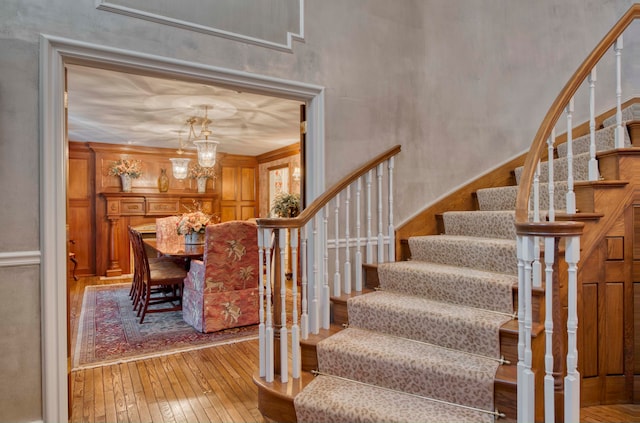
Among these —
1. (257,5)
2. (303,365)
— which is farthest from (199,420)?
(257,5)

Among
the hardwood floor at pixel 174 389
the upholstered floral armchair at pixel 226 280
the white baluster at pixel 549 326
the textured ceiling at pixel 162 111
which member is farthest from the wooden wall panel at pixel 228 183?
the white baluster at pixel 549 326

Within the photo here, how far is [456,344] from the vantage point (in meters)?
2.17

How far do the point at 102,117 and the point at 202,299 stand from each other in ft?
10.4

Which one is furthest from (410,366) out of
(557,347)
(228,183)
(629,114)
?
(228,183)

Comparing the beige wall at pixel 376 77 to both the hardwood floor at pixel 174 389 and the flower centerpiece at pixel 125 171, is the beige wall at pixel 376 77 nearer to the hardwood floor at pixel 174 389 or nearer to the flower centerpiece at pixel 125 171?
the hardwood floor at pixel 174 389

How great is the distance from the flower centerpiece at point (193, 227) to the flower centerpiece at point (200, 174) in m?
3.10

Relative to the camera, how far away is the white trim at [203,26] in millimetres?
2189

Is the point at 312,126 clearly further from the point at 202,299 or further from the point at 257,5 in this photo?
the point at 202,299

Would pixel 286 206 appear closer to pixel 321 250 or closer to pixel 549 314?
pixel 321 250

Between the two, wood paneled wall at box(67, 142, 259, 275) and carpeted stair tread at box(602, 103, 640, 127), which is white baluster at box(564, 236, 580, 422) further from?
wood paneled wall at box(67, 142, 259, 275)

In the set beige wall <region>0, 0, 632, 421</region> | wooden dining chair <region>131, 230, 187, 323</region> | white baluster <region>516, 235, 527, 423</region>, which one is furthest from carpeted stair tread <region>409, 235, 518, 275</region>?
wooden dining chair <region>131, 230, 187, 323</region>

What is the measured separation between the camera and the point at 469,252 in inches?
106

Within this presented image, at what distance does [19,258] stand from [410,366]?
2166 millimetres

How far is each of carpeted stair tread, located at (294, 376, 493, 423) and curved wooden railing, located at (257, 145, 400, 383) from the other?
266 millimetres
